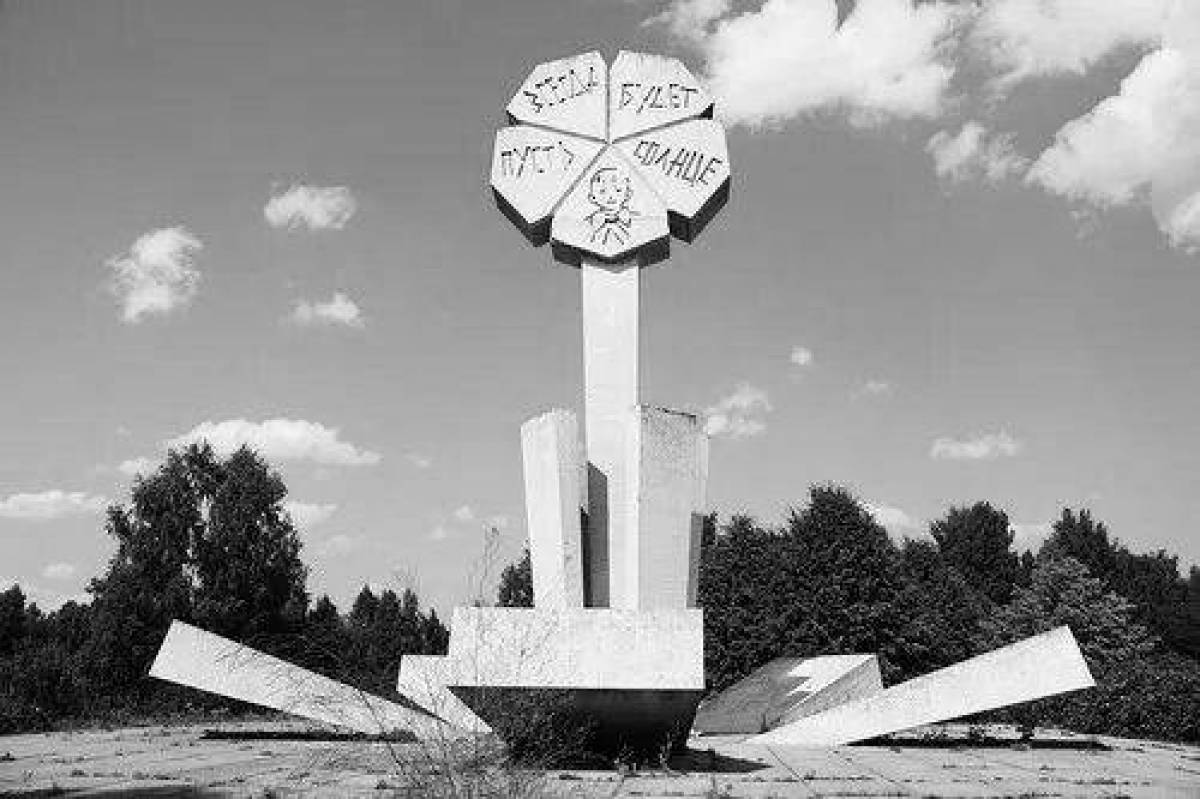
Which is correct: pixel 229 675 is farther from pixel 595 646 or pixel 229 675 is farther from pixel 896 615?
pixel 896 615

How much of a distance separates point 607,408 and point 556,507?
1444 millimetres

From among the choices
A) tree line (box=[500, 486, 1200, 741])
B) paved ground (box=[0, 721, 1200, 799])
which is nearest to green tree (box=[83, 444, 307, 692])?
tree line (box=[500, 486, 1200, 741])

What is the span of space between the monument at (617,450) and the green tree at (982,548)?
4836 centimetres

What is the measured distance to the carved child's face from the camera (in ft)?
36.5

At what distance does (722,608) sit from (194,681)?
1659cm

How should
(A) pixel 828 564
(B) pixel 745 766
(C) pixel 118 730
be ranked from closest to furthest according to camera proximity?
(B) pixel 745 766 < (C) pixel 118 730 < (A) pixel 828 564

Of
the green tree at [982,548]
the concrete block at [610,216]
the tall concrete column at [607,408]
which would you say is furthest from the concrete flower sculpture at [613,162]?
the green tree at [982,548]

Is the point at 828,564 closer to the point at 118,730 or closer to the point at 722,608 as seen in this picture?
the point at 722,608

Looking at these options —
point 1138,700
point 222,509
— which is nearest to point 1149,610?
point 1138,700

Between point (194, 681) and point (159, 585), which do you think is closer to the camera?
point (194, 681)

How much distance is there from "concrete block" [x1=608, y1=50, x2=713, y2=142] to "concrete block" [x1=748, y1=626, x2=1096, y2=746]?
6.65 m

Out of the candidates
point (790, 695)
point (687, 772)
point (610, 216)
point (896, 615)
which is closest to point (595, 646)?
point (687, 772)

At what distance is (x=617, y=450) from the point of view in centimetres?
1065

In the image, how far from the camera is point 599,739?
27.3 feet
